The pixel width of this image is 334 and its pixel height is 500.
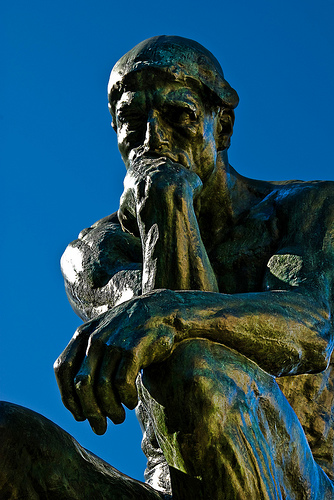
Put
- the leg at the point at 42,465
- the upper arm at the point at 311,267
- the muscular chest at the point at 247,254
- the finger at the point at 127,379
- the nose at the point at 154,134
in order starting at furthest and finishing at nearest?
the muscular chest at the point at 247,254 → the nose at the point at 154,134 → the upper arm at the point at 311,267 → the leg at the point at 42,465 → the finger at the point at 127,379

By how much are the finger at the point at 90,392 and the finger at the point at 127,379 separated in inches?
2.4

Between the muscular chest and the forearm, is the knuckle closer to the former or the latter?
the forearm

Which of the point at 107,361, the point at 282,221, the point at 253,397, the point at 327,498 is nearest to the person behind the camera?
the point at 107,361

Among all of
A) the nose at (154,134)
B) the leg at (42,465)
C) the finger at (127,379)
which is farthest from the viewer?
the nose at (154,134)

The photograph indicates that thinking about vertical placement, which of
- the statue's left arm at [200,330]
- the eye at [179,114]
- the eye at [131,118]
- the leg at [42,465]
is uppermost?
the eye at [131,118]

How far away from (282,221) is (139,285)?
49 centimetres

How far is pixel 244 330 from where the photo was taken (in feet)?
9.39

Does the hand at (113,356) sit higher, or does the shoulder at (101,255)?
the shoulder at (101,255)

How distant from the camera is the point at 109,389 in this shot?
2607 millimetres

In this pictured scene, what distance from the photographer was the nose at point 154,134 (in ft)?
10.9

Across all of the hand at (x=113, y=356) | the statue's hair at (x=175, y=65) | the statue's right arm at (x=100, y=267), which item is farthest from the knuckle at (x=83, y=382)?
the statue's hair at (x=175, y=65)

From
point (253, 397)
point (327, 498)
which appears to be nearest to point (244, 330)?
point (253, 397)

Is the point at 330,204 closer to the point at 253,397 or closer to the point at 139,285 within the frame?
the point at 139,285

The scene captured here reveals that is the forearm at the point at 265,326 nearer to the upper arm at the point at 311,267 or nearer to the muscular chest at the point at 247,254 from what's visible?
the upper arm at the point at 311,267
